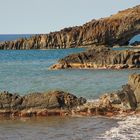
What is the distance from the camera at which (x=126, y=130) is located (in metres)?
25.3

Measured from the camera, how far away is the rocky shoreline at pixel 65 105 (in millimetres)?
29969

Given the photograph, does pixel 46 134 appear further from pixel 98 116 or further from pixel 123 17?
pixel 123 17

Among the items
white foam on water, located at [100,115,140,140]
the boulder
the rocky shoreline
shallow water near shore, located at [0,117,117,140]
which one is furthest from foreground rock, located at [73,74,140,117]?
white foam on water, located at [100,115,140,140]

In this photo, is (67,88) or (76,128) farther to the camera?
(67,88)

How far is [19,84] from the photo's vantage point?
47594 mm

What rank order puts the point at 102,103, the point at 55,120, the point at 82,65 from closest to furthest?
1. the point at 55,120
2. the point at 102,103
3. the point at 82,65

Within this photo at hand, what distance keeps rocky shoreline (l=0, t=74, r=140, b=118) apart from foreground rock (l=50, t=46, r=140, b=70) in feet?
106

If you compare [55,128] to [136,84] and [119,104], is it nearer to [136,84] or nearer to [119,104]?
[119,104]

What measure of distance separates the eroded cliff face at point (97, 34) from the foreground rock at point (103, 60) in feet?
186

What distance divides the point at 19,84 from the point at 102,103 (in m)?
18.0

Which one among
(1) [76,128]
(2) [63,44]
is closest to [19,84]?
(1) [76,128]

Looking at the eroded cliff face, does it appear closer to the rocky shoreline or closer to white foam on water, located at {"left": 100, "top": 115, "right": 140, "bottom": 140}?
the rocky shoreline

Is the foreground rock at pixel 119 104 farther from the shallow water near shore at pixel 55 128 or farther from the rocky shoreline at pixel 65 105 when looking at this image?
the shallow water near shore at pixel 55 128

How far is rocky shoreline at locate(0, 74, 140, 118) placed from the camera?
29969 millimetres
